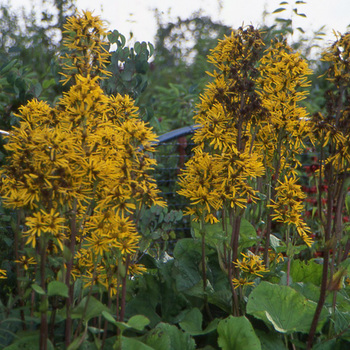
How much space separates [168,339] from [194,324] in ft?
0.77

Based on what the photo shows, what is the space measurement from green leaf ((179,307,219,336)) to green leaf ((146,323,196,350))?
0.04m

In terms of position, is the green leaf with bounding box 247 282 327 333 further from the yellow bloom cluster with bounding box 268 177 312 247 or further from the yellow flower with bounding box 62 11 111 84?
the yellow flower with bounding box 62 11 111 84

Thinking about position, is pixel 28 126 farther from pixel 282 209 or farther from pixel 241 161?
pixel 282 209

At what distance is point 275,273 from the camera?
223 centimetres

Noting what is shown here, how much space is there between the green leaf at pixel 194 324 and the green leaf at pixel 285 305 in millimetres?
207

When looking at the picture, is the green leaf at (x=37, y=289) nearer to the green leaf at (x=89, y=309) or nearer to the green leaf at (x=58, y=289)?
the green leaf at (x=58, y=289)

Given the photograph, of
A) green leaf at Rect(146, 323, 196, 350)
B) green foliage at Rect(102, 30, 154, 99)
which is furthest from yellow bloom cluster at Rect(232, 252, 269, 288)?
green foliage at Rect(102, 30, 154, 99)

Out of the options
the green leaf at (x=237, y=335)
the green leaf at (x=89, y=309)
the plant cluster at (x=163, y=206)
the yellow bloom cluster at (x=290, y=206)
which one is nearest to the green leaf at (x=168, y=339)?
the plant cluster at (x=163, y=206)

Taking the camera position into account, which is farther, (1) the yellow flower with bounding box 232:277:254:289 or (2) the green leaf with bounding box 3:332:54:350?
(1) the yellow flower with bounding box 232:277:254:289

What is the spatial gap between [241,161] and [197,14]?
9.11 m

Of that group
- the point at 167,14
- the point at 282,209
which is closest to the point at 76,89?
the point at 282,209

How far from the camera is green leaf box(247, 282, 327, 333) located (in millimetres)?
1999

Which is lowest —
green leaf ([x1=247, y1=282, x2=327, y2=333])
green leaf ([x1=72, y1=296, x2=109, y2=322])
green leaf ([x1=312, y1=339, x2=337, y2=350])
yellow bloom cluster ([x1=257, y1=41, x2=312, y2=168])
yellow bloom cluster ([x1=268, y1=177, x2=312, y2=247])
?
green leaf ([x1=312, y1=339, x2=337, y2=350])

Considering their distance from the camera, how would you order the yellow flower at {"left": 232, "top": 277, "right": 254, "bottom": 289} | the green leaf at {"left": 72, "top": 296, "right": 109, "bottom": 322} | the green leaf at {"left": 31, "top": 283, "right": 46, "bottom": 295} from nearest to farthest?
the green leaf at {"left": 31, "top": 283, "right": 46, "bottom": 295} → the green leaf at {"left": 72, "top": 296, "right": 109, "bottom": 322} → the yellow flower at {"left": 232, "top": 277, "right": 254, "bottom": 289}
